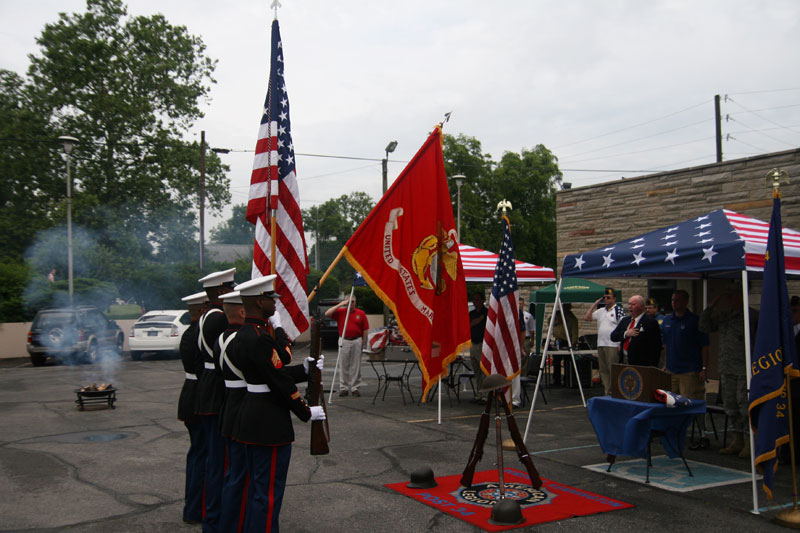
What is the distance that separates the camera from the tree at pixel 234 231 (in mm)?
118438

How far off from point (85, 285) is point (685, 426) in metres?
23.7

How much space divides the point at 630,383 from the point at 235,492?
437cm

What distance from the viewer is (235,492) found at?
4.66 m

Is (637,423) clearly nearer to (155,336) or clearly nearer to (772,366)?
(772,366)

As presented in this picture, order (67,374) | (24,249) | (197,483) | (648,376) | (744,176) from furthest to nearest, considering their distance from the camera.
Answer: (24,249) < (67,374) < (744,176) < (648,376) < (197,483)

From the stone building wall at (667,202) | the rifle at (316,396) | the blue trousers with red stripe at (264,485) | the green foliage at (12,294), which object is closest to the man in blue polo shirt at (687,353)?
the stone building wall at (667,202)

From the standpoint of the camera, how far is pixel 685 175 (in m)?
14.7

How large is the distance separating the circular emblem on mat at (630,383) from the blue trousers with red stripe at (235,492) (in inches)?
168

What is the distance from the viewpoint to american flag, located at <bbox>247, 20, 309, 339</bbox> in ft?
20.8

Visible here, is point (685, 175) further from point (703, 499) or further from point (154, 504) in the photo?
point (154, 504)

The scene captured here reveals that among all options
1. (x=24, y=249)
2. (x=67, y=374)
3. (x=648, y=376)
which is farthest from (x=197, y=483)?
(x=24, y=249)

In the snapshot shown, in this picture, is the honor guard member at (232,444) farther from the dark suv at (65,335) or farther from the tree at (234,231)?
the tree at (234,231)

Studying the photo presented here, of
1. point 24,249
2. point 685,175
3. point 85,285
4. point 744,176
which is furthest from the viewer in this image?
point 24,249

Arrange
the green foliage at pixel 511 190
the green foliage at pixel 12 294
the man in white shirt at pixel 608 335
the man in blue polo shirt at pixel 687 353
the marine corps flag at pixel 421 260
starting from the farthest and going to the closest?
the green foliage at pixel 511 190 → the green foliage at pixel 12 294 → the man in white shirt at pixel 608 335 → the man in blue polo shirt at pixel 687 353 → the marine corps flag at pixel 421 260
